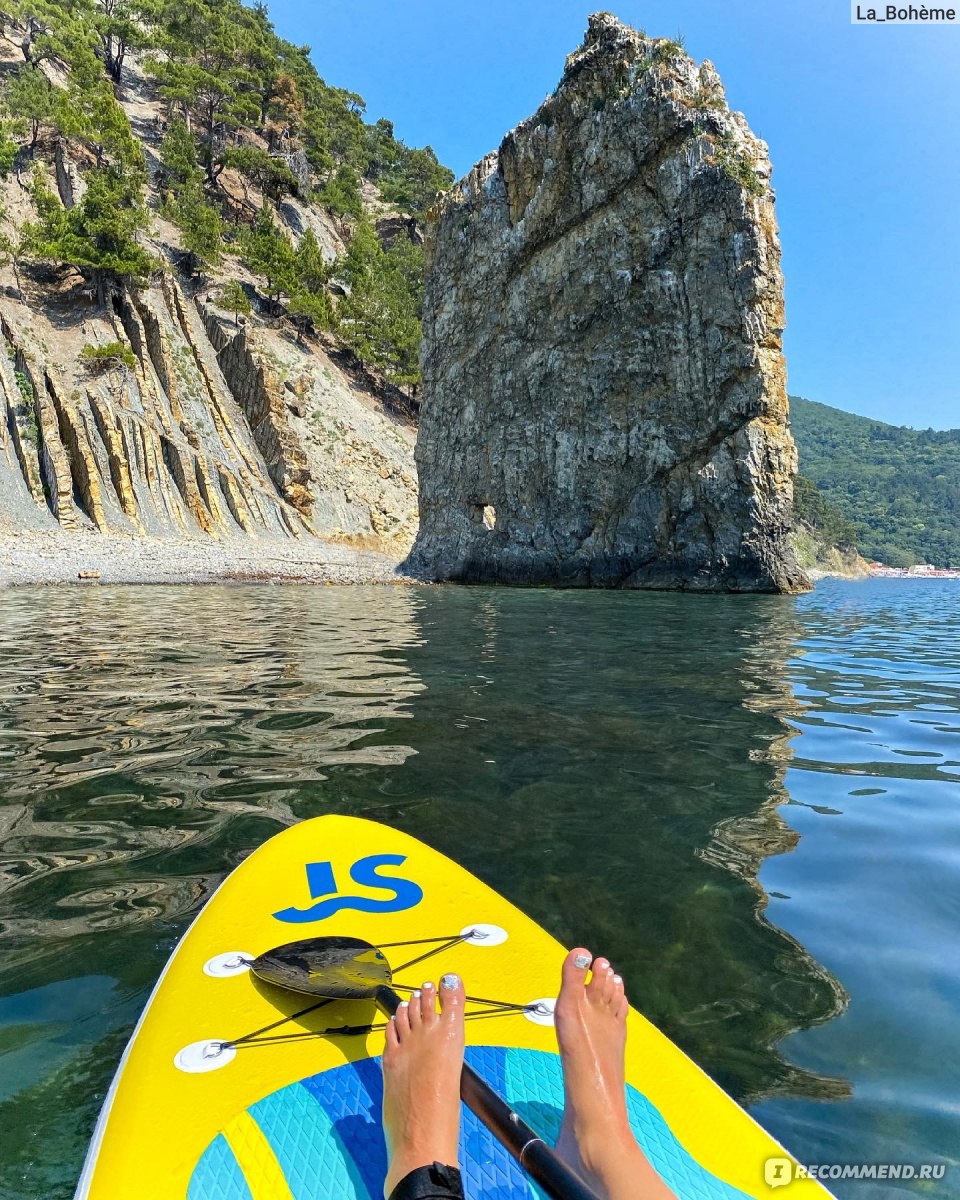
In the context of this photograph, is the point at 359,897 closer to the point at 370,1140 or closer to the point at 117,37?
the point at 370,1140

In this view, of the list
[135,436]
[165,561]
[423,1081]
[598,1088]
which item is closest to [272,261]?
[135,436]

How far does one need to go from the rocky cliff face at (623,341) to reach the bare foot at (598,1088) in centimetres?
2356

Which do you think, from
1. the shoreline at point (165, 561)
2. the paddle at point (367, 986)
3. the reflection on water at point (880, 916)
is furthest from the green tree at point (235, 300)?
the paddle at point (367, 986)

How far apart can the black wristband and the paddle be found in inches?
6.5

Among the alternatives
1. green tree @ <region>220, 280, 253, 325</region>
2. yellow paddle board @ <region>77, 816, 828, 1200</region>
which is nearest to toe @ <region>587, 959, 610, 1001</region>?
yellow paddle board @ <region>77, 816, 828, 1200</region>

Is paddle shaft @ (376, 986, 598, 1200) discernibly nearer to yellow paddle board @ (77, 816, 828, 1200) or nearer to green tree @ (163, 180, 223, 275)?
yellow paddle board @ (77, 816, 828, 1200)

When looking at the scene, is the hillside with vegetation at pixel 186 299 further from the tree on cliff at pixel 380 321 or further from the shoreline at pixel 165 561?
the shoreline at pixel 165 561

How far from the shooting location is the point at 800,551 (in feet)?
223

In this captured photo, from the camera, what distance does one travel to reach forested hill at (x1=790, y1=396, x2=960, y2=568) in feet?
381

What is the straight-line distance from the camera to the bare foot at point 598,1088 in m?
1.67

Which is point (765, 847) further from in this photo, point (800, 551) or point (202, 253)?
point (800, 551)

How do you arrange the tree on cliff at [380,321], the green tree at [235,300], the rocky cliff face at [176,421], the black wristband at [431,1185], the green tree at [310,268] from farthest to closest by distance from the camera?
the tree on cliff at [380,321], the green tree at [310,268], the green tree at [235,300], the rocky cliff face at [176,421], the black wristband at [431,1185]

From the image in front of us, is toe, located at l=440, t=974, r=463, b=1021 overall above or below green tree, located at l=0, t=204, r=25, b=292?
below

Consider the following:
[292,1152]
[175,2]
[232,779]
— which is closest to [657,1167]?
[292,1152]
